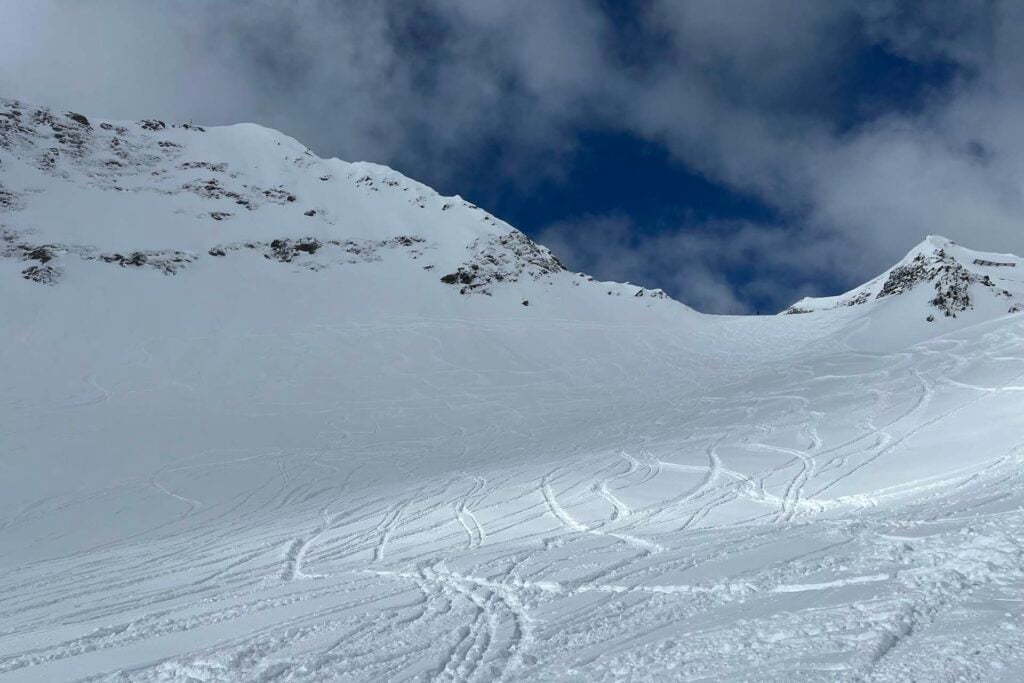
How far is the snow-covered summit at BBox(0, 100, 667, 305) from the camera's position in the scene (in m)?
45.6

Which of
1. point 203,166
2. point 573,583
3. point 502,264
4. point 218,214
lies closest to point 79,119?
point 203,166

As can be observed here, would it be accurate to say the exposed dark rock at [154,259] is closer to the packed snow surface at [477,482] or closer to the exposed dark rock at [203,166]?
the packed snow surface at [477,482]

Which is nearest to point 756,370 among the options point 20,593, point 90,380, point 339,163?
point 20,593

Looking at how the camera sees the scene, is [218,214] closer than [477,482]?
No

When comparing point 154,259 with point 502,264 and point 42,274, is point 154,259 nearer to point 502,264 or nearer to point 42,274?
point 42,274

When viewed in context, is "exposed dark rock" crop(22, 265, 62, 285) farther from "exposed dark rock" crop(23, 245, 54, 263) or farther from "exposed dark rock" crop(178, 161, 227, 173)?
"exposed dark rock" crop(178, 161, 227, 173)

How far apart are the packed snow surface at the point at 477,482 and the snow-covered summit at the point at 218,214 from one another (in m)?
0.75

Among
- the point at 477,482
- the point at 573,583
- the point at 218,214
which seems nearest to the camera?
the point at 573,583

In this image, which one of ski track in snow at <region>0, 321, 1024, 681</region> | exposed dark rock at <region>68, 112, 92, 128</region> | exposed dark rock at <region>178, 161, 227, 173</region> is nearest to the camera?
ski track in snow at <region>0, 321, 1024, 681</region>

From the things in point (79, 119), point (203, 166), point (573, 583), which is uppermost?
point (79, 119)

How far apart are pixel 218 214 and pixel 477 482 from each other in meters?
51.6

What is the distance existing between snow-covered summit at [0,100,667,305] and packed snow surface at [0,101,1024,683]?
0.75 metres

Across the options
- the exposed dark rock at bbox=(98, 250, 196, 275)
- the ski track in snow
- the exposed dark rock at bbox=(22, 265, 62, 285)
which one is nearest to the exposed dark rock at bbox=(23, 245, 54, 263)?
the exposed dark rock at bbox=(22, 265, 62, 285)

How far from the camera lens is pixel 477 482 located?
13406 millimetres
